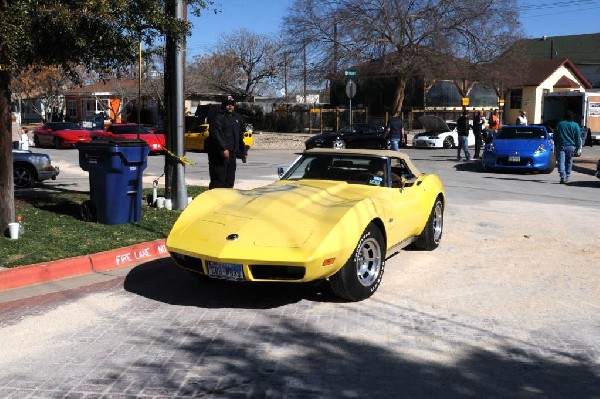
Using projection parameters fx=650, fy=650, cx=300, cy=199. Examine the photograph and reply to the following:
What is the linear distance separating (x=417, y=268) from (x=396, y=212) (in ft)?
2.98

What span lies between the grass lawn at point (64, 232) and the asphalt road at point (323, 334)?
67 cm

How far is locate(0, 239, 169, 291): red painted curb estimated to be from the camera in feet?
21.4

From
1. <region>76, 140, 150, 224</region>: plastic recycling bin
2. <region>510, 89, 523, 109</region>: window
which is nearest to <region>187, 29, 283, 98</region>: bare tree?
<region>510, 89, 523, 109</region>: window

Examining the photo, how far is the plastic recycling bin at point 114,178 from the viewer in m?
8.94

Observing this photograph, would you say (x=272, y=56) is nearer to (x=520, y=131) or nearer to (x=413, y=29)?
(x=413, y=29)

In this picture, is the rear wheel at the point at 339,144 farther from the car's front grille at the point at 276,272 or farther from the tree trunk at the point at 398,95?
the car's front grille at the point at 276,272

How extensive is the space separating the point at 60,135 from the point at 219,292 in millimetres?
26916

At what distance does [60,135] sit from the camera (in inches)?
1213

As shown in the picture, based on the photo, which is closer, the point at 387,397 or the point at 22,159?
the point at 387,397

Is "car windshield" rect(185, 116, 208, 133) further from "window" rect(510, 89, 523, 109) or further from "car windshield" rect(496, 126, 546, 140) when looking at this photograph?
"window" rect(510, 89, 523, 109)

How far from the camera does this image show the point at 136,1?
884 centimetres

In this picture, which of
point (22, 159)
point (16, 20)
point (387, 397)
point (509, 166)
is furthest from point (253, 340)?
point (509, 166)

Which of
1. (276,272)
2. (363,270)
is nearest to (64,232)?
(276,272)

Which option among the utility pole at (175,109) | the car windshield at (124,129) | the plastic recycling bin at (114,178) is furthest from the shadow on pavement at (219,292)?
the car windshield at (124,129)
